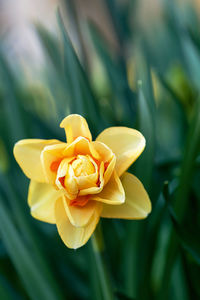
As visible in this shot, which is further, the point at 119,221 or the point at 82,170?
the point at 119,221

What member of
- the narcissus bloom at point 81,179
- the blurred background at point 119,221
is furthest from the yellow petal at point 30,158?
the blurred background at point 119,221

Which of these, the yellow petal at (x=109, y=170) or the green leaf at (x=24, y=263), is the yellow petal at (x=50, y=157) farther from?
the green leaf at (x=24, y=263)

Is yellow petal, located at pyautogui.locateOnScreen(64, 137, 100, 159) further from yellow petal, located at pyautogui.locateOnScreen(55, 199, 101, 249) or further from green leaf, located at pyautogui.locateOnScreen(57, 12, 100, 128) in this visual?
green leaf, located at pyautogui.locateOnScreen(57, 12, 100, 128)

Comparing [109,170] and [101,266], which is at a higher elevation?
[109,170]

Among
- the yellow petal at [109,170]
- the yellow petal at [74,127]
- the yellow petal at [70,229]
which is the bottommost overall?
the yellow petal at [70,229]

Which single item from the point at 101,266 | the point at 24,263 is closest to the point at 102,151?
the point at 101,266

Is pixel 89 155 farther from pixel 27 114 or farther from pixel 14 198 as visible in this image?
pixel 27 114

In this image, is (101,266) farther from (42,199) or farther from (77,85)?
(77,85)
